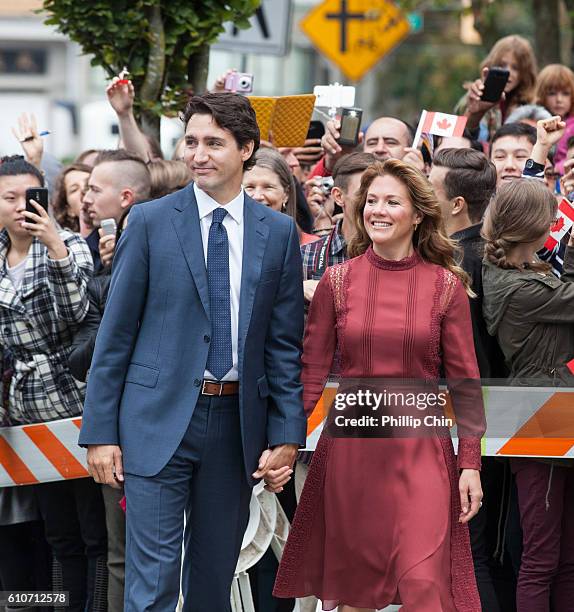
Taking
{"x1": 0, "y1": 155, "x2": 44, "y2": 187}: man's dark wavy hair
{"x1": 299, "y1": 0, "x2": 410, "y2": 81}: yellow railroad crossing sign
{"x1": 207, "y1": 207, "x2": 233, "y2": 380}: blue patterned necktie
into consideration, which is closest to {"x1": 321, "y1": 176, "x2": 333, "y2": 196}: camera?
{"x1": 0, "y1": 155, "x2": 44, "y2": 187}: man's dark wavy hair

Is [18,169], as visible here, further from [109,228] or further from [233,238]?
[233,238]

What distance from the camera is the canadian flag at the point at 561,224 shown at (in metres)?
6.60

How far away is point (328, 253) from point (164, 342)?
67.9 inches

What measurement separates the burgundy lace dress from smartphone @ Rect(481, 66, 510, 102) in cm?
305

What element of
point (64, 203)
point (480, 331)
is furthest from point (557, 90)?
point (480, 331)

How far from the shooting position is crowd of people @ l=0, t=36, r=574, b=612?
18.6 feet

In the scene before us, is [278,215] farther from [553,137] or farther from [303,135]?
[303,135]

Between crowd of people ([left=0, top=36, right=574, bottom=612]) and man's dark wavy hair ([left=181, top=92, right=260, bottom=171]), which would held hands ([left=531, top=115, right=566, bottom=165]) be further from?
man's dark wavy hair ([left=181, top=92, right=260, bottom=171])

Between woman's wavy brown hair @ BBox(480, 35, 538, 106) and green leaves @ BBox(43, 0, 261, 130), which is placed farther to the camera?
woman's wavy brown hair @ BBox(480, 35, 538, 106)

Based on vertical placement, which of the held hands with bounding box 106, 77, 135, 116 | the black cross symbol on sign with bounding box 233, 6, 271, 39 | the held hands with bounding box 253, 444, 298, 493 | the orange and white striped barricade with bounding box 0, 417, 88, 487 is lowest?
the orange and white striped barricade with bounding box 0, 417, 88, 487

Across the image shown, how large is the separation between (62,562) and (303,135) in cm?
289

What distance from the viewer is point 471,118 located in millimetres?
9172

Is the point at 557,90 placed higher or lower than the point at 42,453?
higher

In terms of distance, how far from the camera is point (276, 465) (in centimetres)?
582
